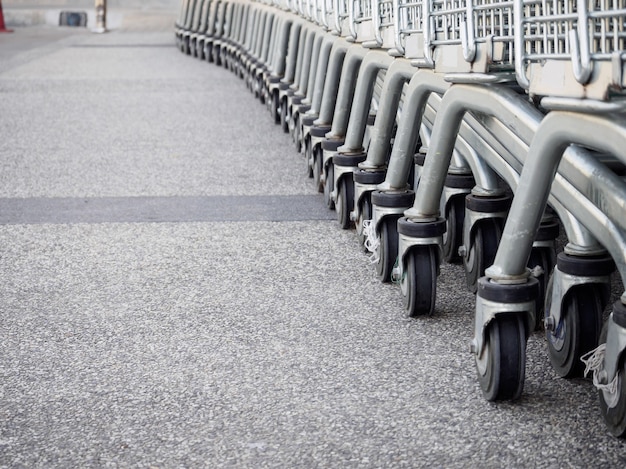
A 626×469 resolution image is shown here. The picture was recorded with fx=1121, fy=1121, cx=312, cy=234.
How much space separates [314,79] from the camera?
623cm

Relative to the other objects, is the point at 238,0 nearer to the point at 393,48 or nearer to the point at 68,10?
the point at 393,48

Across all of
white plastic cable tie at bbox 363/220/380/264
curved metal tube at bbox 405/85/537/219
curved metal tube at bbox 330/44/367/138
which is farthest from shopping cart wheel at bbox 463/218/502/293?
curved metal tube at bbox 330/44/367/138

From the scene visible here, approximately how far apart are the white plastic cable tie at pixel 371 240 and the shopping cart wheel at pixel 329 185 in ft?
2.86

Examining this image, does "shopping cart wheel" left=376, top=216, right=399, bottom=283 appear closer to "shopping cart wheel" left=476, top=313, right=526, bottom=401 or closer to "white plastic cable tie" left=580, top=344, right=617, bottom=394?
"shopping cart wheel" left=476, top=313, right=526, bottom=401

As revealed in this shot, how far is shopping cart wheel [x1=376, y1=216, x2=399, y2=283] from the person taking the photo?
3797mm

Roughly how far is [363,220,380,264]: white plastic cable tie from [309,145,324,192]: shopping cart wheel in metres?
1.28

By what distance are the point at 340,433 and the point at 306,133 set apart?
361 cm

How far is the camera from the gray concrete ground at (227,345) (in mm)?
2512

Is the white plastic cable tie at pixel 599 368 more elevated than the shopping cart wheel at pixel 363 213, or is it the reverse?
the white plastic cable tie at pixel 599 368

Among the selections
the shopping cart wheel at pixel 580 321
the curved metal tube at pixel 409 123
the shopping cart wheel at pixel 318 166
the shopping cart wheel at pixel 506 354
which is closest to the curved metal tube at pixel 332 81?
the shopping cart wheel at pixel 318 166

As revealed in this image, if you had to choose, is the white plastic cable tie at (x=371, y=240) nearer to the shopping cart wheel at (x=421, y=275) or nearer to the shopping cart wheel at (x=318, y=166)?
the shopping cart wheel at (x=421, y=275)

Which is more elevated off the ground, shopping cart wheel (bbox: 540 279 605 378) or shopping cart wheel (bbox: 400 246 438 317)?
shopping cart wheel (bbox: 540 279 605 378)

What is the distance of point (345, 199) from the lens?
15.4 ft

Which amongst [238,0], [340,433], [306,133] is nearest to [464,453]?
[340,433]
